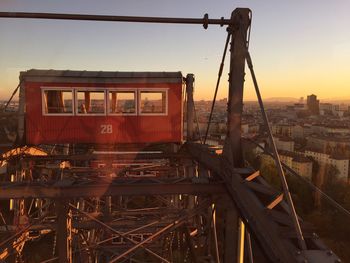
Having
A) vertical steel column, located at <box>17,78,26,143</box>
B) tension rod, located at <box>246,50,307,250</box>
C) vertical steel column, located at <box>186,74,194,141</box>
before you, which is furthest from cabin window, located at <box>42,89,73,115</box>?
tension rod, located at <box>246,50,307,250</box>

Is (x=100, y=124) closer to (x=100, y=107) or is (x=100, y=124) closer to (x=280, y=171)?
(x=100, y=107)

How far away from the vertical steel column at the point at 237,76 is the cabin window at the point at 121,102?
558 centimetres

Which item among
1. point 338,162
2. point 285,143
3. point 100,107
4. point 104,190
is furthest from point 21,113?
point 285,143

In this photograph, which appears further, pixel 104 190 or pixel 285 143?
pixel 285 143

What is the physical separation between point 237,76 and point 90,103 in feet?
20.9

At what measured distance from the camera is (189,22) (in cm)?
496

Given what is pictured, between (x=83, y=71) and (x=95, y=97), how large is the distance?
1064 mm

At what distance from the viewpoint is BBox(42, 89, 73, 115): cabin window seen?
377 inches

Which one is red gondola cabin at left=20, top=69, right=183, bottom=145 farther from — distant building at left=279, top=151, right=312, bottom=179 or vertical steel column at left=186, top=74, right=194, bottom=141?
distant building at left=279, top=151, right=312, bottom=179

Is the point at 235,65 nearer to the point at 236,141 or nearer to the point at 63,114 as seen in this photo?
the point at 236,141

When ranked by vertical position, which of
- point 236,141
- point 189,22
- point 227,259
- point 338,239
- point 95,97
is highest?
point 189,22

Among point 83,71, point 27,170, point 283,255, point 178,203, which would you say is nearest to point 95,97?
point 83,71

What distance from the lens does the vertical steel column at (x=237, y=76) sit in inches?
183

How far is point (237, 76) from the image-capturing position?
476 cm
